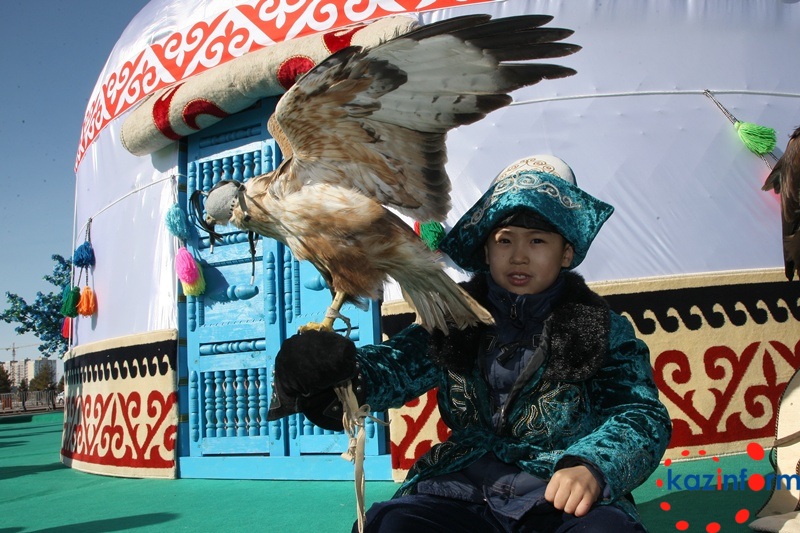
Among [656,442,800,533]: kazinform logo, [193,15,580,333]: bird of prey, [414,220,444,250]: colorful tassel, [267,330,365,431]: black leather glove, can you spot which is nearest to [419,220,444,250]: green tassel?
[414,220,444,250]: colorful tassel

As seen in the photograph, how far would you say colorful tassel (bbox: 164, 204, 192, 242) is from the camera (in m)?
4.99

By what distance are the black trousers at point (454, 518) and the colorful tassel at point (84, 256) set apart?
5.55 meters

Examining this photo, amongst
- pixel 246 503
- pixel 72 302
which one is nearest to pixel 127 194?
pixel 72 302

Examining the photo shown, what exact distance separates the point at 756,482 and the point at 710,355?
3.26 feet

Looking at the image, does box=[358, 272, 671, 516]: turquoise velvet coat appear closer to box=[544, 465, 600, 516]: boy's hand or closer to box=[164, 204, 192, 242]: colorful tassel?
box=[544, 465, 600, 516]: boy's hand

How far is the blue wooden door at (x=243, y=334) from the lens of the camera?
454 centimetres

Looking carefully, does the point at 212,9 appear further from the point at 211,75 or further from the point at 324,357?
the point at 324,357

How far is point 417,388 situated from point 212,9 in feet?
14.7

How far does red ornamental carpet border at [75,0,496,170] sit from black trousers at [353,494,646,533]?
3.77m

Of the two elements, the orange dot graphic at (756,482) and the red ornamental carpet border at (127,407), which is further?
the red ornamental carpet border at (127,407)

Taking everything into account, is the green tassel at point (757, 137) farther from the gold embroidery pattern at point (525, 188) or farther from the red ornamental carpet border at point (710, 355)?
the gold embroidery pattern at point (525, 188)

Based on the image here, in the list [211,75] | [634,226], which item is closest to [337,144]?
[634,226]

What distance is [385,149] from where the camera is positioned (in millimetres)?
1891

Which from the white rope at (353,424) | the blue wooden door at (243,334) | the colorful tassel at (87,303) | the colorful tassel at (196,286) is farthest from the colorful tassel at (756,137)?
the colorful tassel at (87,303)
